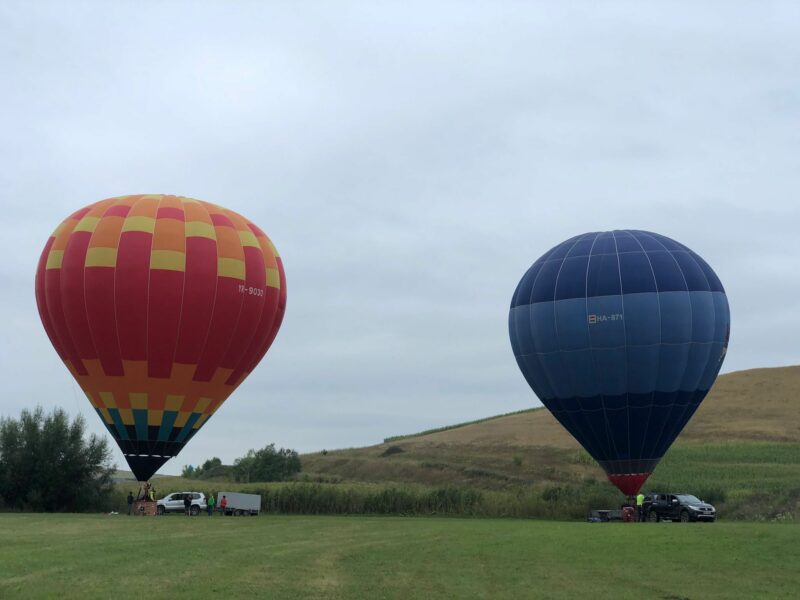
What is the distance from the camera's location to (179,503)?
153ft

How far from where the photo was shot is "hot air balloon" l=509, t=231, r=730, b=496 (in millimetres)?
37750

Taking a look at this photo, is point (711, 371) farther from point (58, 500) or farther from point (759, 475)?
point (58, 500)

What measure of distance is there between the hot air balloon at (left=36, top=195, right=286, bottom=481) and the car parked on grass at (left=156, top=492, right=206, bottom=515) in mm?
8486

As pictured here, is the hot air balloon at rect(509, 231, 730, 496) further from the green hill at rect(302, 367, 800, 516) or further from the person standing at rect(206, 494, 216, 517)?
the person standing at rect(206, 494, 216, 517)

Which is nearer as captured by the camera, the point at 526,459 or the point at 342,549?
the point at 342,549

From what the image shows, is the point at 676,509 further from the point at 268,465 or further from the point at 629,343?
the point at 268,465

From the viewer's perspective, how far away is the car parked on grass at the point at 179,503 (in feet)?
149

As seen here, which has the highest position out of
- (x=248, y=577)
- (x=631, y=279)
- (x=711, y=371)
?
(x=631, y=279)

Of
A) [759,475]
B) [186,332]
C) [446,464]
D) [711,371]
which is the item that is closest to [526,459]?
[446,464]

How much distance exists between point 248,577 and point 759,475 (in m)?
42.4

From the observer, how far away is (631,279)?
38469mm

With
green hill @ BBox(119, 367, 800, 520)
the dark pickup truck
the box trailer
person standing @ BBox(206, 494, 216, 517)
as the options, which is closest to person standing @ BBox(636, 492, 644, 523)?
the dark pickup truck

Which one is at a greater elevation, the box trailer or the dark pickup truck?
the box trailer

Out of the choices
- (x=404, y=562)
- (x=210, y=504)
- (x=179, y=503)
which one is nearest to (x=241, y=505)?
(x=210, y=504)
